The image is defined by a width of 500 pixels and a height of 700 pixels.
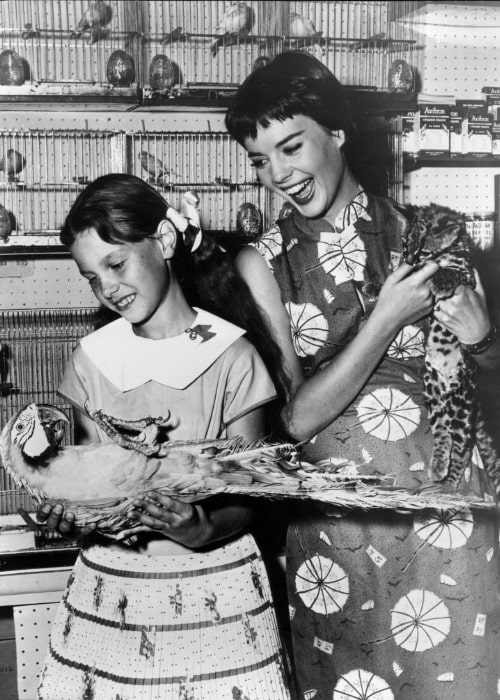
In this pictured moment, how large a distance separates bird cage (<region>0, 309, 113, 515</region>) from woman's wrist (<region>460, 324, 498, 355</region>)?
1.70 ft

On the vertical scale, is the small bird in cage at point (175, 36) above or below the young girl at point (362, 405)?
above

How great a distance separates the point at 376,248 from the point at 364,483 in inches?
12.6

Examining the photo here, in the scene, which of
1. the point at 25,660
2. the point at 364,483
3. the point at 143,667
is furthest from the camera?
the point at 25,660

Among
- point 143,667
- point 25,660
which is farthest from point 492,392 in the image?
point 25,660

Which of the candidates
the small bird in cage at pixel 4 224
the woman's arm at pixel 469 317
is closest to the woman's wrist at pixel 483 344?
the woman's arm at pixel 469 317

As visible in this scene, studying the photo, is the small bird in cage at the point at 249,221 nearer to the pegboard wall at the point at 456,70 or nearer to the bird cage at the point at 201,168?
the bird cage at the point at 201,168

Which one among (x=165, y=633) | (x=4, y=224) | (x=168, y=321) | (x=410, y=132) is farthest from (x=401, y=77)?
(x=165, y=633)

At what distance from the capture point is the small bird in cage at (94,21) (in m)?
0.93

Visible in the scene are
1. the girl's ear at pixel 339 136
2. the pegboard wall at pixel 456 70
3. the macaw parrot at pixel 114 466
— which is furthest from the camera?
the pegboard wall at pixel 456 70

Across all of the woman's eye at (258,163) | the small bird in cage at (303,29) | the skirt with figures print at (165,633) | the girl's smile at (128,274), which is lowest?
the skirt with figures print at (165,633)

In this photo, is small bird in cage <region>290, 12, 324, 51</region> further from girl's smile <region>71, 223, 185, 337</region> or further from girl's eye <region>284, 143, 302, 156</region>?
girl's smile <region>71, 223, 185, 337</region>

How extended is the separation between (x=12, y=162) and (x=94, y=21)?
230 millimetres

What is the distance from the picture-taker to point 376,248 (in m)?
0.96

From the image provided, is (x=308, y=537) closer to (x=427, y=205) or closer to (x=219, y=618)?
(x=219, y=618)
